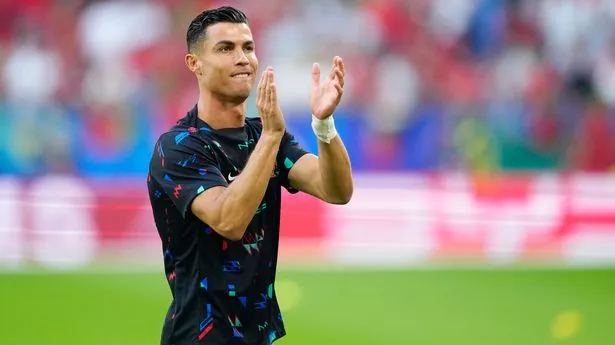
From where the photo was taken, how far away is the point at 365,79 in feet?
50.5

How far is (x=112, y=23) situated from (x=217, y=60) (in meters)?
10.7

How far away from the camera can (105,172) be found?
561 inches

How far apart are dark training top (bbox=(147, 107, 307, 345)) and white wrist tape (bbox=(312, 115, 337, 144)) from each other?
0.31 m

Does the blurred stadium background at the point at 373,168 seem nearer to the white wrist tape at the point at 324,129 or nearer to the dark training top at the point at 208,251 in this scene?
the dark training top at the point at 208,251

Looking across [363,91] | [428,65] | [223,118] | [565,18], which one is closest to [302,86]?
[363,91]

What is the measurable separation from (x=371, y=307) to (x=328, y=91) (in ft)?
18.0

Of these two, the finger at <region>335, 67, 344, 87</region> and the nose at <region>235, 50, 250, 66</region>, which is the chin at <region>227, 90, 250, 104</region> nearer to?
the nose at <region>235, 50, 250, 66</region>

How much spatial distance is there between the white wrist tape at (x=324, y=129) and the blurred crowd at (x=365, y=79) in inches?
360

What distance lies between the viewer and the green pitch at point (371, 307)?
8922mm

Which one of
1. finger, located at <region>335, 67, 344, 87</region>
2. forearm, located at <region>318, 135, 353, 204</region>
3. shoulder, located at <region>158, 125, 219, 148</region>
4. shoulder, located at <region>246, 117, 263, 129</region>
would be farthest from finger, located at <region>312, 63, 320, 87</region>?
shoulder, located at <region>158, 125, 219, 148</region>

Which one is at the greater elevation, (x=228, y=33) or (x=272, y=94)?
(x=228, y=33)

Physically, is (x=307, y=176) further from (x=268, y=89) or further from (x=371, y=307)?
(x=371, y=307)

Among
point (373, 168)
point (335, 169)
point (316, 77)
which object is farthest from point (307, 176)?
point (373, 168)

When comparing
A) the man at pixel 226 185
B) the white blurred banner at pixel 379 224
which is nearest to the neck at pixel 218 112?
the man at pixel 226 185
